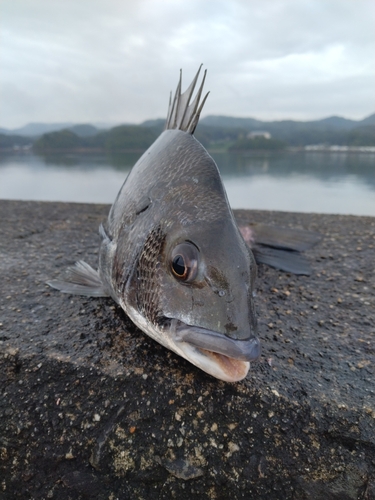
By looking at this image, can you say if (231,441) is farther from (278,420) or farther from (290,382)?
(290,382)

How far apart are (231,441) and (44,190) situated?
1880 cm

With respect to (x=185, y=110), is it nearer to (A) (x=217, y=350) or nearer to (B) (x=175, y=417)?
(A) (x=217, y=350)

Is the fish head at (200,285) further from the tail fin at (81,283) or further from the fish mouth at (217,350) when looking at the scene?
the tail fin at (81,283)

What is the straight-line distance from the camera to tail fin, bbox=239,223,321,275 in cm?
309

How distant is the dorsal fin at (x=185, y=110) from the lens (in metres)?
2.31

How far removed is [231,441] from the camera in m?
1.47

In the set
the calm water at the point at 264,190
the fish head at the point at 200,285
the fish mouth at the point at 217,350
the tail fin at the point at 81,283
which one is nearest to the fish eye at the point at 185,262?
the fish head at the point at 200,285

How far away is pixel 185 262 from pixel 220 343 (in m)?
0.38

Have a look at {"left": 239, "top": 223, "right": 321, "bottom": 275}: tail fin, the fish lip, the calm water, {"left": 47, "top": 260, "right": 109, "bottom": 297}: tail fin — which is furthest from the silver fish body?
the calm water

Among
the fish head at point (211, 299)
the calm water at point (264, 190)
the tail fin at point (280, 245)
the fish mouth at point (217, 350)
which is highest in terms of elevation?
the fish head at point (211, 299)

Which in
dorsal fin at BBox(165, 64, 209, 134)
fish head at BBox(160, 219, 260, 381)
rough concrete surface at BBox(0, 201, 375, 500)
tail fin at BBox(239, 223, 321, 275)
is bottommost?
rough concrete surface at BBox(0, 201, 375, 500)

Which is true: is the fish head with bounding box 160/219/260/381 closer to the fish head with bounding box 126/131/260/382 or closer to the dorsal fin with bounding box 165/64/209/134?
the fish head with bounding box 126/131/260/382

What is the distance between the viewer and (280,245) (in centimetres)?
340

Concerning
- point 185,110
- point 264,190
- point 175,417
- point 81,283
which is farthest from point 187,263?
point 264,190
